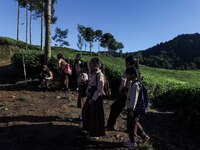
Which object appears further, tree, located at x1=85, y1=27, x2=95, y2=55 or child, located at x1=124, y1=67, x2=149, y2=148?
tree, located at x1=85, y1=27, x2=95, y2=55

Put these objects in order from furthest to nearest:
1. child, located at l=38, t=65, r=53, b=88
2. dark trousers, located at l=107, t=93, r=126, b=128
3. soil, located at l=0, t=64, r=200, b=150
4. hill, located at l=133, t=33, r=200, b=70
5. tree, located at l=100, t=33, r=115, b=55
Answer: tree, located at l=100, t=33, r=115, b=55 → hill, located at l=133, t=33, r=200, b=70 → child, located at l=38, t=65, r=53, b=88 → dark trousers, located at l=107, t=93, r=126, b=128 → soil, located at l=0, t=64, r=200, b=150

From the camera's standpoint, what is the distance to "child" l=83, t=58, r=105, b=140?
7672 millimetres

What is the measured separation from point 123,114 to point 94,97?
135 inches

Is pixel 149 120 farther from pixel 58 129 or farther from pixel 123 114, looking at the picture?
pixel 58 129

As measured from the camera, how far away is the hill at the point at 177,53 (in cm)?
4956

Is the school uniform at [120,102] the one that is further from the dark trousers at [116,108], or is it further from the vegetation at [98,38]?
the vegetation at [98,38]

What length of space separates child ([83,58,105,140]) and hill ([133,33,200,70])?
39938mm

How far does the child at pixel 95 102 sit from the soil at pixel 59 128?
26cm

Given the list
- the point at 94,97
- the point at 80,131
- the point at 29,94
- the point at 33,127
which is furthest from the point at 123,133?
the point at 29,94

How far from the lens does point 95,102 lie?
7.78 meters

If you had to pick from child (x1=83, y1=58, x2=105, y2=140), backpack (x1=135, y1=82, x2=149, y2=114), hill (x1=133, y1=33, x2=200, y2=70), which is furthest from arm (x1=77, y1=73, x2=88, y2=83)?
hill (x1=133, y1=33, x2=200, y2=70)

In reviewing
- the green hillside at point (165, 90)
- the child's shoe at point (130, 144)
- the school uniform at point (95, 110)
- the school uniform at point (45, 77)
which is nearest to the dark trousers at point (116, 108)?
the school uniform at point (95, 110)

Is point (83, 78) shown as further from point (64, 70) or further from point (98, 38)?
point (98, 38)

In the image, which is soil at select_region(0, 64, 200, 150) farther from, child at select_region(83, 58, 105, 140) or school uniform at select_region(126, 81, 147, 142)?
school uniform at select_region(126, 81, 147, 142)
